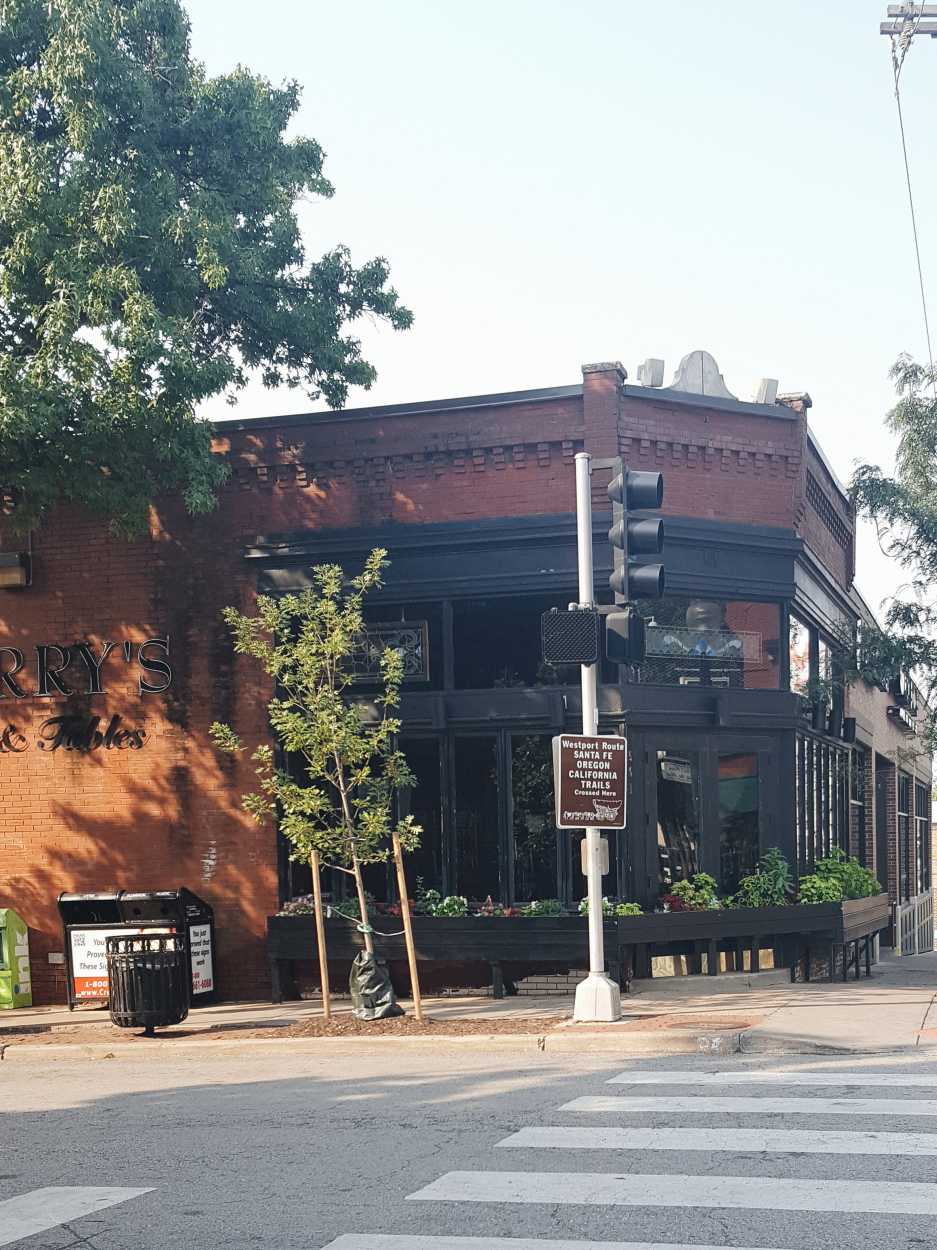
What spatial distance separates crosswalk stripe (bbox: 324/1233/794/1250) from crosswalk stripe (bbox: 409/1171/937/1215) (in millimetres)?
667

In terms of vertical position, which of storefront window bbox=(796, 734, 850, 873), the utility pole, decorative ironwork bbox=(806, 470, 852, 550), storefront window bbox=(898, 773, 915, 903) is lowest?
storefront window bbox=(898, 773, 915, 903)

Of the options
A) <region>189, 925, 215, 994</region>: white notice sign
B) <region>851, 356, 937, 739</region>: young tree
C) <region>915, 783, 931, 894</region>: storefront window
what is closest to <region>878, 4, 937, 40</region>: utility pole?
<region>851, 356, 937, 739</region>: young tree

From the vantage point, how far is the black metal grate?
1441cm

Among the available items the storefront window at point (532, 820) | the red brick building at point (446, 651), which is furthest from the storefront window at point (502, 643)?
the storefront window at point (532, 820)

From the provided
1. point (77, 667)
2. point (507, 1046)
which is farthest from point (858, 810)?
point (507, 1046)

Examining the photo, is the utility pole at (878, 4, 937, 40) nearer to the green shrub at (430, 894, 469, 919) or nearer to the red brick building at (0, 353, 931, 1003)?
the red brick building at (0, 353, 931, 1003)

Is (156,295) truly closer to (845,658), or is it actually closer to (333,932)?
(333,932)

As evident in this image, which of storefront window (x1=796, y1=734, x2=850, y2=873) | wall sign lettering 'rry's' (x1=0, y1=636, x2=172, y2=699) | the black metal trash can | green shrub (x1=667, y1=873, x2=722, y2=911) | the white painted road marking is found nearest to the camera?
the white painted road marking

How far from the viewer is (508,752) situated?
18.2 m

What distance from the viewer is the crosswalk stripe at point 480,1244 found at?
6.69 meters

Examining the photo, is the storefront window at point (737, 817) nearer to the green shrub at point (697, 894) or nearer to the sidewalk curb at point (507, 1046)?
the green shrub at point (697, 894)

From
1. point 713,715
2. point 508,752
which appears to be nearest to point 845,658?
point 713,715

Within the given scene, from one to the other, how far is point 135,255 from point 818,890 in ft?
36.7

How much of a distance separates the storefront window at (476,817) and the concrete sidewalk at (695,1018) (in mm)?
1457
